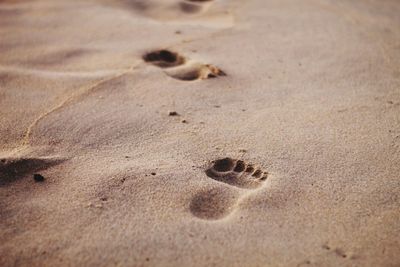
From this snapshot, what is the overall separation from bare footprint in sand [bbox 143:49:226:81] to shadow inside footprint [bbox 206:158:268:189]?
59 centimetres

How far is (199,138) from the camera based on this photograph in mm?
1641

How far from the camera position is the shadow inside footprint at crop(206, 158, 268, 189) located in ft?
4.79

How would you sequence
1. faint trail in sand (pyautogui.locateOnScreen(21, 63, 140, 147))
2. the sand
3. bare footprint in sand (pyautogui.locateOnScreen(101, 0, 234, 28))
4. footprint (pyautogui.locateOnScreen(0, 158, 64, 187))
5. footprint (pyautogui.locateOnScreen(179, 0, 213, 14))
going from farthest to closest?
footprint (pyautogui.locateOnScreen(179, 0, 213, 14)) < bare footprint in sand (pyautogui.locateOnScreen(101, 0, 234, 28)) < faint trail in sand (pyautogui.locateOnScreen(21, 63, 140, 147)) < footprint (pyautogui.locateOnScreen(0, 158, 64, 187)) < the sand

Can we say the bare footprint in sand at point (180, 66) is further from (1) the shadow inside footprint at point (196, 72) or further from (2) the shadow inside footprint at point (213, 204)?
(2) the shadow inside footprint at point (213, 204)

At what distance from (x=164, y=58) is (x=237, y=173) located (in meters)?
0.89

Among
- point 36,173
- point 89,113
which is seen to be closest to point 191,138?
Answer: point 89,113

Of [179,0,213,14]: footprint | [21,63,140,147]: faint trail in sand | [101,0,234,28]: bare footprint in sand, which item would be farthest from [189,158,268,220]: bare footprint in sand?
[179,0,213,14]: footprint

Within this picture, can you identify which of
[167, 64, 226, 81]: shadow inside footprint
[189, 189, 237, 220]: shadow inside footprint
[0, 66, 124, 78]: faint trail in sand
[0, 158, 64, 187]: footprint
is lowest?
[0, 158, 64, 187]: footprint

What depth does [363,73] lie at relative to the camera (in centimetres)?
206

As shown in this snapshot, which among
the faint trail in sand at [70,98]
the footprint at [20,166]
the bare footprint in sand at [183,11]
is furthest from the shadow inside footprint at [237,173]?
the bare footprint in sand at [183,11]

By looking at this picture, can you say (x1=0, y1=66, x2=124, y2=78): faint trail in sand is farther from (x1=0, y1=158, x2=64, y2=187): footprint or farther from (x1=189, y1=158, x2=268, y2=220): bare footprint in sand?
(x1=189, y1=158, x2=268, y2=220): bare footprint in sand

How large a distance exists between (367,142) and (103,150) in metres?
0.99

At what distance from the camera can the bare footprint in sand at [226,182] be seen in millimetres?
1359

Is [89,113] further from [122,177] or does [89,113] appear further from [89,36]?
[89,36]
